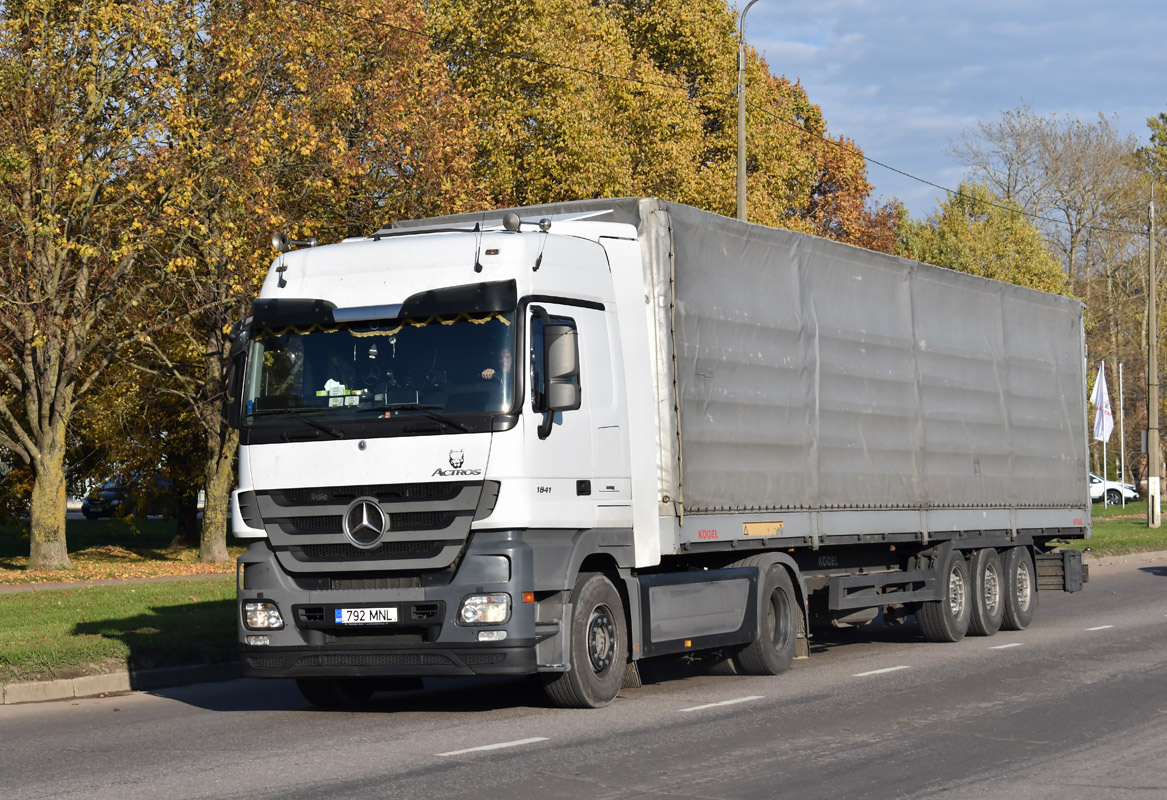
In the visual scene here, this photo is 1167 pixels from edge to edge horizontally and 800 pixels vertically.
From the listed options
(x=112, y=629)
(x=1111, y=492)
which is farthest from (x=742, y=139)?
(x=1111, y=492)

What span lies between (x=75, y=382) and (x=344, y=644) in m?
20.0

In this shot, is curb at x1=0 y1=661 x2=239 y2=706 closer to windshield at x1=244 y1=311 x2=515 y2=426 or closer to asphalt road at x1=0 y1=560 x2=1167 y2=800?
asphalt road at x1=0 y1=560 x2=1167 y2=800

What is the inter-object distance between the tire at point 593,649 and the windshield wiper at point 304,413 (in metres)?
2.01

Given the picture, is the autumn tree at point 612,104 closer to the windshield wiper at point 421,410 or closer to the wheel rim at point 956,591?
the wheel rim at point 956,591

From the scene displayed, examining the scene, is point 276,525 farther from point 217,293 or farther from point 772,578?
point 217,293

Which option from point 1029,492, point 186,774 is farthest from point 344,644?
point 1029,492

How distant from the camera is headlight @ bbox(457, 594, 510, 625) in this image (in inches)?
406

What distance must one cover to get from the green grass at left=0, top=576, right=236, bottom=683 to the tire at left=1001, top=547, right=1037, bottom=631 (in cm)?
875

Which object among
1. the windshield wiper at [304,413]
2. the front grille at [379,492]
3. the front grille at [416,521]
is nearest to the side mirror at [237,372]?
the windshield wiper at [304,413]

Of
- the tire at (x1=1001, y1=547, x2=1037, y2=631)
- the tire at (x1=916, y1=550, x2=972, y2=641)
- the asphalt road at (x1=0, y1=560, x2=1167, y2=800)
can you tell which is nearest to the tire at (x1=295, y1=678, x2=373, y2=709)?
the asphalt road at (x1=0, y1=560, x2=1167, y2=800)

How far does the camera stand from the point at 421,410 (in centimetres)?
1052

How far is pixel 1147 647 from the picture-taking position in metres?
15.6

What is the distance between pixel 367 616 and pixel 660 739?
7.12 ft

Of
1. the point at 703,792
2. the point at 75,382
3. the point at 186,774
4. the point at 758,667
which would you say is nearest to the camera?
the point at 703,792
